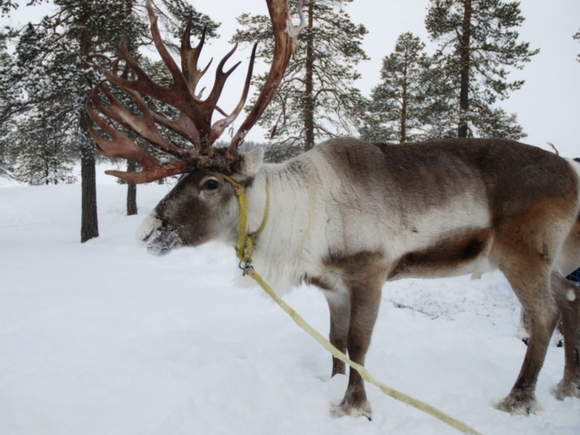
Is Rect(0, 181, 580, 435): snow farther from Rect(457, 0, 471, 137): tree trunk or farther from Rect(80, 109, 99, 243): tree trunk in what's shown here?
Rect(457, 0, 471, 137): tree trunk

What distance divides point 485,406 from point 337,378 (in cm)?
113

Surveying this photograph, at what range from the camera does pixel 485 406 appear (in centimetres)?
318

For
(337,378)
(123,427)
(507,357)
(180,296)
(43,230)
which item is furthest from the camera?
(43,230)

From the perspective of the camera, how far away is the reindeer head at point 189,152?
302 cm

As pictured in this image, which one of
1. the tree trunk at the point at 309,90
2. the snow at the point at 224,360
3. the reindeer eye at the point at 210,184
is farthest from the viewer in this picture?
the tree trunk at the point at 309,90

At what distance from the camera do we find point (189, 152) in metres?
3.03

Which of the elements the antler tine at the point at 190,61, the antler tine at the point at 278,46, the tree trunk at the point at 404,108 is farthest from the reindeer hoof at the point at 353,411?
the tree trunk at the point at 404,108

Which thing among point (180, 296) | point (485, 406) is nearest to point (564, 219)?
point (485, 406)

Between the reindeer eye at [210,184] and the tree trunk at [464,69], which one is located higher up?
the tree trunk at [464,69]

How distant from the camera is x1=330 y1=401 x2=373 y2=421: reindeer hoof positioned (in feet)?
9.69

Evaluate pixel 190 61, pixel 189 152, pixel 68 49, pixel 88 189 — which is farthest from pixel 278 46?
pixel 88 189

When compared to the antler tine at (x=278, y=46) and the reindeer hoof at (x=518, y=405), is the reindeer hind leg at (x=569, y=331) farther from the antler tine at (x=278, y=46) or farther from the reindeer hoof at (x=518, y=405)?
the antler tine at (x=278, y=46)

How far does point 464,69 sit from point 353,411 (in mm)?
14205

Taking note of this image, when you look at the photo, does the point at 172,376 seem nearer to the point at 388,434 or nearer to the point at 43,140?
the point at 388,434
